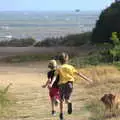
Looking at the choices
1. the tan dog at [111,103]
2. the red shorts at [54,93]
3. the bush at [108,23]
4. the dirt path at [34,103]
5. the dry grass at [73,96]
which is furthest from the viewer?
the bush at [108,23]

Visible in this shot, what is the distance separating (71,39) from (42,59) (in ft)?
A: 58.3

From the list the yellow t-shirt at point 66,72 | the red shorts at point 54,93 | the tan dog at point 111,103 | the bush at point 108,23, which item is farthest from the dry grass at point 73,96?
the bush at point 108,23

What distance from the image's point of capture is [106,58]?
31.9 m

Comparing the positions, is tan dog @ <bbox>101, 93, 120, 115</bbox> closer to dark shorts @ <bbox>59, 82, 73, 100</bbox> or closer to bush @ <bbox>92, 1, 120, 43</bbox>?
dark shorts @ <bbox>59, 82, 73, 100</bbox>

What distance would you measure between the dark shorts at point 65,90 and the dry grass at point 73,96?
484mm

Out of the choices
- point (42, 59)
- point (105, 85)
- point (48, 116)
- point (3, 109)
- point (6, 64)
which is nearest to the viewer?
point (48, 116)

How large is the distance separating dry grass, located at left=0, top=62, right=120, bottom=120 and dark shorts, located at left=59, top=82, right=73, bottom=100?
0.48m

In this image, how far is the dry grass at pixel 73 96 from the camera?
14.3m

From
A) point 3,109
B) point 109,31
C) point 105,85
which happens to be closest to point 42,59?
point 109,31

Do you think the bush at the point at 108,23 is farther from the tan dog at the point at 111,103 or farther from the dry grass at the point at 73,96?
the tan dog at the point at 111,103

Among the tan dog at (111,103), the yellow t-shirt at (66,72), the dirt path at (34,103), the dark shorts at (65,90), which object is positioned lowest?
the dirt path at (34,103)

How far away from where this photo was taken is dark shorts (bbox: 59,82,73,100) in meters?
13.8

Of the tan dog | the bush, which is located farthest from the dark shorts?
the bush

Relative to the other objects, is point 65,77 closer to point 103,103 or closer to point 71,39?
point 103,103
